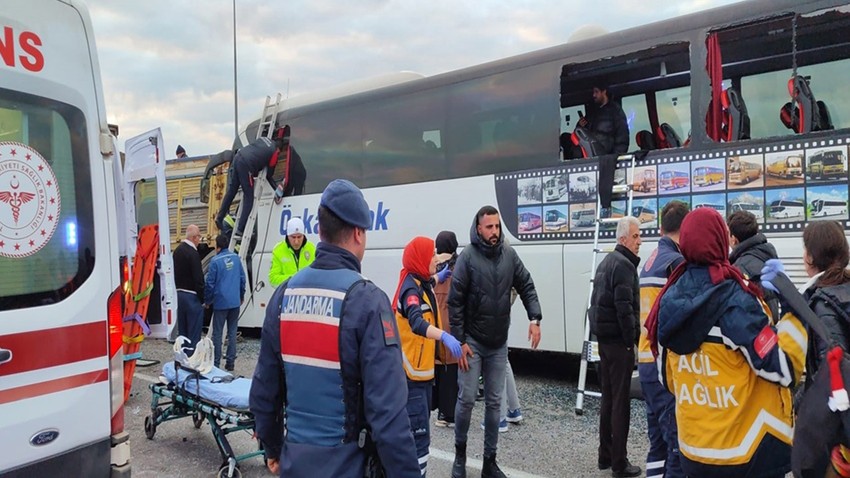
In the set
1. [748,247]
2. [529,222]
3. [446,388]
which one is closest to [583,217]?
[529,222]

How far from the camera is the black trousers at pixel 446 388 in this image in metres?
4.41

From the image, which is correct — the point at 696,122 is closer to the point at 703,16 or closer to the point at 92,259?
the point at 703,16

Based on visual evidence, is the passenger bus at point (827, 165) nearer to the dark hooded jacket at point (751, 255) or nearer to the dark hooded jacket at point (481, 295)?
the dark hooded jacket at point (751, 255)

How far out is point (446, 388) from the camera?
4.47 m

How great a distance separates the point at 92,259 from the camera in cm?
283

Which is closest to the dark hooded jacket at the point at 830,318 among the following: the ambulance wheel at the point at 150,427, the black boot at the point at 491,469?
the black boot at the point at 491,469

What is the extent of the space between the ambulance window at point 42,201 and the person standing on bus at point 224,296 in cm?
523

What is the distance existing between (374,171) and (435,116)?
46.9 inches

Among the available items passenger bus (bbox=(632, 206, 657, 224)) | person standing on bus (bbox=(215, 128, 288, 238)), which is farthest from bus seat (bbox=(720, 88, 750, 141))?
person standing on bus (bbox=(215, 128, 288, 238))

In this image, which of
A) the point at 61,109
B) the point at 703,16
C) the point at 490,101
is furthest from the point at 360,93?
the point at 61,109

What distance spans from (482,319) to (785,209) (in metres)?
3.12

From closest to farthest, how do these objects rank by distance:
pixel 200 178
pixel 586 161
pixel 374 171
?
pixel 586 161, pixel 374 171, pixel 200 178

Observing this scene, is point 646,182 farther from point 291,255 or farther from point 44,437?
point 44,437

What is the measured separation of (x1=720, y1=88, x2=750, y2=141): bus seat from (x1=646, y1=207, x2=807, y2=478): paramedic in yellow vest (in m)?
3.75
